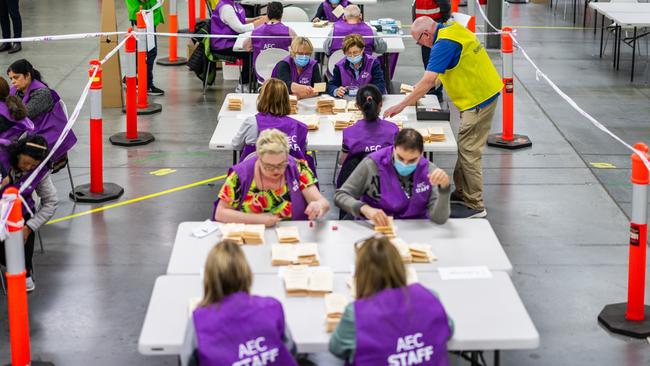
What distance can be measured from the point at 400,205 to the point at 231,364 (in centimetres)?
222

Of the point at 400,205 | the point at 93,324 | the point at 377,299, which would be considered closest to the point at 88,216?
the point at 93,324

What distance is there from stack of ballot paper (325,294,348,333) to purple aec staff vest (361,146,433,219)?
1.40 meters

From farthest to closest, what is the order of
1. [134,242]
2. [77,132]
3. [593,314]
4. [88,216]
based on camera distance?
[77,132]
[88,216]
[134,242]
[593,314]

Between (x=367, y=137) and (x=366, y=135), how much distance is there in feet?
0.06

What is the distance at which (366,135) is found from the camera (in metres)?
7.35

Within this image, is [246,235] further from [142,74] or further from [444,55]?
[142,74]

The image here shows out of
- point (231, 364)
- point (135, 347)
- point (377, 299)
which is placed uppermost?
point (377, 299)

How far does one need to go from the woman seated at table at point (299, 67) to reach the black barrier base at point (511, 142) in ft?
6.56

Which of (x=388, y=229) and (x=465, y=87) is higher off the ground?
(x=465, y=87)

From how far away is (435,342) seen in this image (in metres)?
4.32

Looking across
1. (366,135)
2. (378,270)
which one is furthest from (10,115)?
(378,270)

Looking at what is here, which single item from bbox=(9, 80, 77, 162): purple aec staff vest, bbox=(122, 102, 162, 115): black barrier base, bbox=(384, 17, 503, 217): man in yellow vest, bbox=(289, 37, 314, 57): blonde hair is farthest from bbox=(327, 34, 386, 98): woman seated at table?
bbox=(122, 102, 162, 115): black barrier base

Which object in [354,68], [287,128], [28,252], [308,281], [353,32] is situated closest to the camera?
[308,281]

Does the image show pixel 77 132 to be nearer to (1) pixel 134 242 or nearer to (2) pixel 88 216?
(2) pixel 88 216
